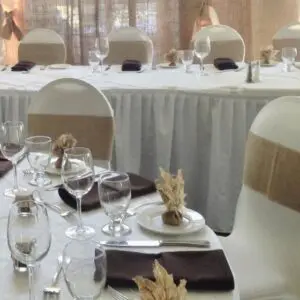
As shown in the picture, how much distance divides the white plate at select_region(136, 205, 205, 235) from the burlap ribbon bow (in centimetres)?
388

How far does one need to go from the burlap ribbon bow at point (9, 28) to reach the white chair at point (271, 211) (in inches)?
142

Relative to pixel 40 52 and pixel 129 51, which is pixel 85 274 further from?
pixel 40 52

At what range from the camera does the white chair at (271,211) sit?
1696 millimetres

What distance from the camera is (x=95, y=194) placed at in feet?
5.33

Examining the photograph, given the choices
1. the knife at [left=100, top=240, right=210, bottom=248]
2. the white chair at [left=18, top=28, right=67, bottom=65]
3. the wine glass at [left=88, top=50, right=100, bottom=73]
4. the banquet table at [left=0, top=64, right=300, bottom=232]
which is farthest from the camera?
the white chair at [left=18, top=28, right=67, bottom=65]

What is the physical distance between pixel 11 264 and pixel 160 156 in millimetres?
1874

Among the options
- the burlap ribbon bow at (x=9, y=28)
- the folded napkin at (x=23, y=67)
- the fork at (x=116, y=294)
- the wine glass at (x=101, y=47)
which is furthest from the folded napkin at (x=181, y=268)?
the burlap ribbon bow at (x=9, y=28)

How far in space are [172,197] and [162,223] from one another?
0.07m

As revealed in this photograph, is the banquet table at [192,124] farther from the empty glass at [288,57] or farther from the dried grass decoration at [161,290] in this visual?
the dried grass decoration at [161,290]

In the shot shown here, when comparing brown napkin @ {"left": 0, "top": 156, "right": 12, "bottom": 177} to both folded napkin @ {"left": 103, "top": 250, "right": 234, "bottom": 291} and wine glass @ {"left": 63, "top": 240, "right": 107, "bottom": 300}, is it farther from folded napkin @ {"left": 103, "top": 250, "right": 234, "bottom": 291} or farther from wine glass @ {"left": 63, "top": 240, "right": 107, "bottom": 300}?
wine glass @ {"left": 63, "top": 240, "right": 107, "bottom": 300}

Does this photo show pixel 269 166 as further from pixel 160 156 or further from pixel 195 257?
pixel 160 156

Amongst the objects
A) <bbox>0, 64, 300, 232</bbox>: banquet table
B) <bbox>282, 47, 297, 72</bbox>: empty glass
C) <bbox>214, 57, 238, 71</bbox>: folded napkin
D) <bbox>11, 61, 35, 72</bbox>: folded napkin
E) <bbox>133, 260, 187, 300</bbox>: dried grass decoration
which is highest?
<bbox>282, 47, 297, 72</bbox>: empty glass

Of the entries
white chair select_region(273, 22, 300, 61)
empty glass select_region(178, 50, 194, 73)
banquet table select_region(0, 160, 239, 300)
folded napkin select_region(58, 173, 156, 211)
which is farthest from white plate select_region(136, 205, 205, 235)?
white chair select_region(273, 22, 300, 61)

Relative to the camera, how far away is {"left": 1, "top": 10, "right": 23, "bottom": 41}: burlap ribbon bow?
510 cm
